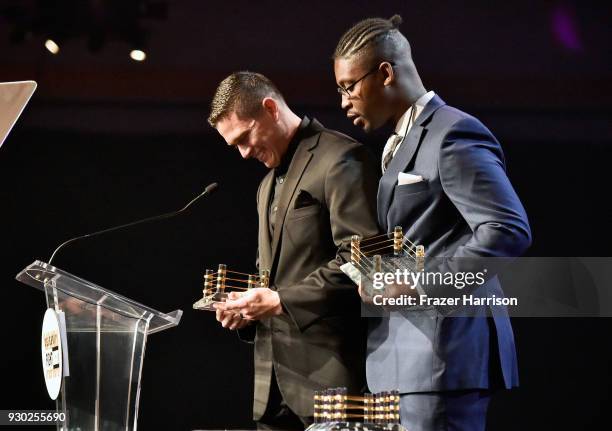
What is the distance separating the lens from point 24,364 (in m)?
3.69

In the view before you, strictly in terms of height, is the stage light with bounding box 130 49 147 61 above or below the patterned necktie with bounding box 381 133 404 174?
above

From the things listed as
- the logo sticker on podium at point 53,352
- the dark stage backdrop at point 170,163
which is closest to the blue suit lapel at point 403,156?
the logo sticker on podium at point 53,352

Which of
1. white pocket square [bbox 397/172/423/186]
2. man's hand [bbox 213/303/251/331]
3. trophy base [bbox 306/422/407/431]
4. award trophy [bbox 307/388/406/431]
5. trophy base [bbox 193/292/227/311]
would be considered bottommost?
trophy base [bbox 306/422/407/431]

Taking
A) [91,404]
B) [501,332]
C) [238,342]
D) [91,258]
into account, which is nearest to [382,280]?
[501,332]

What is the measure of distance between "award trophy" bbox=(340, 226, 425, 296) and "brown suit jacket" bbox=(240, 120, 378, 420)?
1.01 feet

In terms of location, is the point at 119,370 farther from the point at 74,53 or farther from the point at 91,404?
the point at 74,53

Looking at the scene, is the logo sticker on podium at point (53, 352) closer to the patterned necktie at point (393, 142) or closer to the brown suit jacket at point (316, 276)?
the brown suit jacket at point (316, 276)

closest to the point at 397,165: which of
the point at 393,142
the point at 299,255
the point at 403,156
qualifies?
the point at 403,156

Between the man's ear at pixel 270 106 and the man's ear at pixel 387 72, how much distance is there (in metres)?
0.58

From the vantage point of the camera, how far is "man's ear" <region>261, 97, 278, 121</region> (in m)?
2.79

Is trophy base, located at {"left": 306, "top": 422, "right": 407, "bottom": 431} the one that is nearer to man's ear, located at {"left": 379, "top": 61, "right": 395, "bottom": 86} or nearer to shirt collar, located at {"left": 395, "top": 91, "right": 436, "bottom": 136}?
shirt collar, located at {"left": 395, "top": 91, "right": 436, "bottom": 136}

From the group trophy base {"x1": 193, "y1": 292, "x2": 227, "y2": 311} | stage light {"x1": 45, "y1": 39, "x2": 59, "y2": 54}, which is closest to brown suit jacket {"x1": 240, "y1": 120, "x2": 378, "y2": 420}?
trophy base {"x1": 193, "y1": 292, "x2": 227, "y2": 311}

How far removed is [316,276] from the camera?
8.04ft

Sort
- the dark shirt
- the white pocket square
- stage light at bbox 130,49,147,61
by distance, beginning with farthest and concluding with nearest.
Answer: stage light at bbox 130,49,147,61 → the dark shirt → the white pocket square
